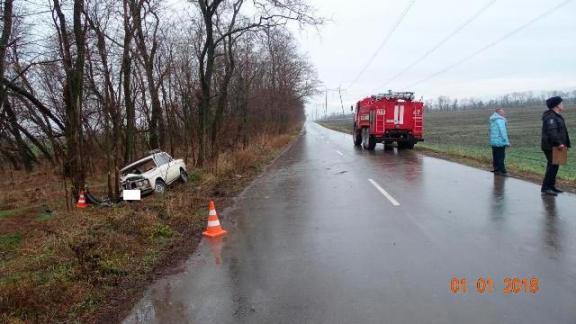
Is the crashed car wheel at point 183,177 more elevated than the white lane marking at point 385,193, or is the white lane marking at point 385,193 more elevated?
the white lane marking at point 385,193

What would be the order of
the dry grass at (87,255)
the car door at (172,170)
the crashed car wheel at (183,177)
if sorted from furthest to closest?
the crashed car wheel at (183,177), the car door at (172,170), the dry grass at (87,255)

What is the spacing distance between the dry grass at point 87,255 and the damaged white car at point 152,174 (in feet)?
6.81

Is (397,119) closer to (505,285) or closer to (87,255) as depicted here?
(505,285)

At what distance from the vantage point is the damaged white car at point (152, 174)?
1270cm

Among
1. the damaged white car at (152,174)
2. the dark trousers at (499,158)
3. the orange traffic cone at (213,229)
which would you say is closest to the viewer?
the orange traffic cone at (213,229)

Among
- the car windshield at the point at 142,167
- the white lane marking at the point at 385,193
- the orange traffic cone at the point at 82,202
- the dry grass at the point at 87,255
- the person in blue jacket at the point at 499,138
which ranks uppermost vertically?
the person in blue jacket at the point at 499,138

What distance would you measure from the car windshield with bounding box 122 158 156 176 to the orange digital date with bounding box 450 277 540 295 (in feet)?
36.3

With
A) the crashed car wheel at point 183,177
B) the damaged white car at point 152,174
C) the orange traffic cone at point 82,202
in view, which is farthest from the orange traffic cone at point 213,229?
the crashed car wheel at point 183,177

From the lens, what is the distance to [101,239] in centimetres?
624

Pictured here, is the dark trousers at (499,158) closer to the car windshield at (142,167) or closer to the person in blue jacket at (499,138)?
the person in blue jacket at (499,138)

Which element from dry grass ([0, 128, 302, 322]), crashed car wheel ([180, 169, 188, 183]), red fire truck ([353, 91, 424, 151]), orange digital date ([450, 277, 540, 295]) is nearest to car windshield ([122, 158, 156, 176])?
crashed car wheel ([180, 169, 188, 183])

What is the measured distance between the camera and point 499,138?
11805 mm

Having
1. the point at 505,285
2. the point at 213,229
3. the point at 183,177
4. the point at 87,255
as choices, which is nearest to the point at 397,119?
the point at 183,177

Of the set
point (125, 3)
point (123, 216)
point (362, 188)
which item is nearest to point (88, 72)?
point (125, 3)
